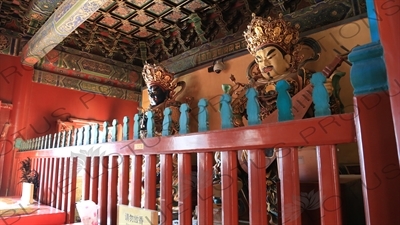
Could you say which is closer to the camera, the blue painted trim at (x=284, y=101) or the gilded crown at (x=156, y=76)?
the blue painted trim at (x=284, y=101)

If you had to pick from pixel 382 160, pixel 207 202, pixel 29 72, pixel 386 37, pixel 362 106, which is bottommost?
pixel 207 202

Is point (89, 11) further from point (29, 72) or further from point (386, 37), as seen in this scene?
point (386, 37)

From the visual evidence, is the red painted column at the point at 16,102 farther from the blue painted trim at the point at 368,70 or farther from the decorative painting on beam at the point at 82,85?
the blue painted trim at the point at 368,70

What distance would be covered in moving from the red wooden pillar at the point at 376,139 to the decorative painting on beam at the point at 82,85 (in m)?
3.23

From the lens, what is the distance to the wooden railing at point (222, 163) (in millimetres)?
658

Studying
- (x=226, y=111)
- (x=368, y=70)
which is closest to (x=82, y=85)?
(x=226, y=111)

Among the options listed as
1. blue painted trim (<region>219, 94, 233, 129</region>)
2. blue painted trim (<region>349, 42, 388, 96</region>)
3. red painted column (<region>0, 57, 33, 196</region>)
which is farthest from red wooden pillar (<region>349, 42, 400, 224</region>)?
red painted column (<region>0, 57, 33, 196</region>)

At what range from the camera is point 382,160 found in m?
0.56

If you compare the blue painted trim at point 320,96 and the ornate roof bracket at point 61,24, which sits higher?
the ornate roof bracket at point 61,24

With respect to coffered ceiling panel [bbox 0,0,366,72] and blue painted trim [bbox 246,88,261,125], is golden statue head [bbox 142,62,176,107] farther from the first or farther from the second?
blue painted trim [bbox 246,88,261,125]

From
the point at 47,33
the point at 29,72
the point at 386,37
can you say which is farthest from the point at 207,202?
the point at 29,72

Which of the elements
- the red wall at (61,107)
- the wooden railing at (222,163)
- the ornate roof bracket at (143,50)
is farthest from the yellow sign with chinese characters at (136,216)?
the ornate roof bracket at (143,50)

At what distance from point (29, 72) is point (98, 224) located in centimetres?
234

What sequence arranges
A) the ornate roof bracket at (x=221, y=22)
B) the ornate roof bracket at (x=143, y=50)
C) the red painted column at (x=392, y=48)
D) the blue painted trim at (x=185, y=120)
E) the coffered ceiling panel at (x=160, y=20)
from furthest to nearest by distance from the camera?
the ornate roof bracket at (x=143, y=50) < the ornate roof bracket at (x=221, y=22) < the coffered ceiling panel at (x=160, y=20) < the blue painted trim at (x=185, y=120) < the red painted column at (x=392, y=48)
